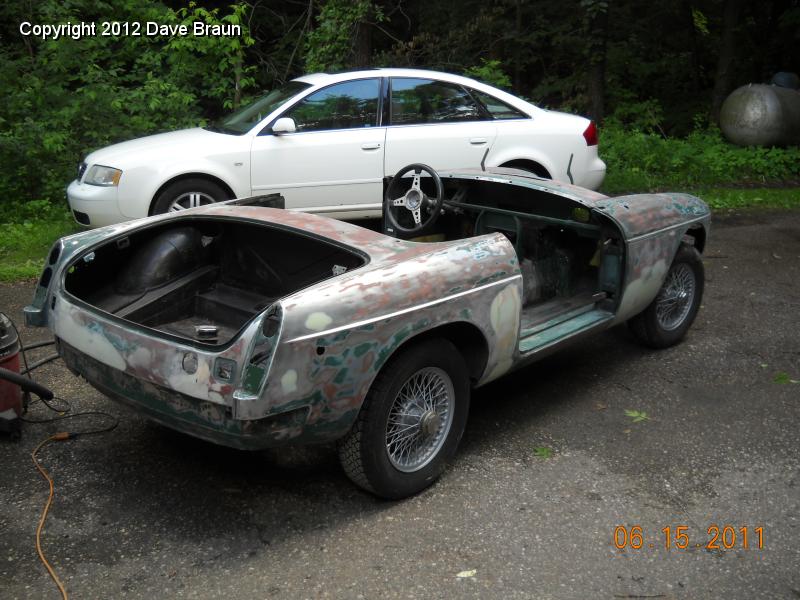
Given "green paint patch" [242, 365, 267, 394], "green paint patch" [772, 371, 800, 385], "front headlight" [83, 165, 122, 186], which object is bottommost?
"green paint patch" [772, 371, 800, 385]

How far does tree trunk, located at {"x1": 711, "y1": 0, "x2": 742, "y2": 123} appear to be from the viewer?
1447 centimetres

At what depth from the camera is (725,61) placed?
1473 centimetres

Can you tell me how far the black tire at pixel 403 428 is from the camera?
380 centimetres

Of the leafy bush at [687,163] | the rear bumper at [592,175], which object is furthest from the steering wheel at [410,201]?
the leafy bush at [687,163]

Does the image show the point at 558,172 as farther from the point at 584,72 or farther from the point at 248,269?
the point at 584,72

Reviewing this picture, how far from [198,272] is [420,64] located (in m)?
9.83

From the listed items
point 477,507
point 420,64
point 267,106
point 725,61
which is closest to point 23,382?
point 477,507

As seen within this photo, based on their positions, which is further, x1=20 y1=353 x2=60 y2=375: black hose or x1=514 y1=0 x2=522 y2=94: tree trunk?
x1=514 y1=0 x2=522 y2=94: tree trunk

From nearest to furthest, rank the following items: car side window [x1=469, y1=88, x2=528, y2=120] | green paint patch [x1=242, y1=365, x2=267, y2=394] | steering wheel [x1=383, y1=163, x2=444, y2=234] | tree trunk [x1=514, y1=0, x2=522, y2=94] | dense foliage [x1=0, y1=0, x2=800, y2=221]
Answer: green paint patch [x1=242, y1=365, x2=267, y2=394], steering wheel [x1=383, y1=163, x2=444, y2=234], car side window [x1=469, y1=88, x2=528, y2=120], dense foliage [x1=0, y1=0, x2=800, y2=221], tree trunk [x1=514, y1=0, x2=522, y2=94]

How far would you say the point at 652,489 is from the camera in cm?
420

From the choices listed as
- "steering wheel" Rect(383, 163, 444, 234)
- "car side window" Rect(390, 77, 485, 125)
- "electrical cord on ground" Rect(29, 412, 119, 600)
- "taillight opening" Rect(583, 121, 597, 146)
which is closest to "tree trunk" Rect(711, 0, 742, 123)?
"taillight opening" Rect(583, 121, 597, 146)

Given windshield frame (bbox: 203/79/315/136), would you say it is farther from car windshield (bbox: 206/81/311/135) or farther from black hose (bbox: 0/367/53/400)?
black hose (bbox: 0/367/53/400)

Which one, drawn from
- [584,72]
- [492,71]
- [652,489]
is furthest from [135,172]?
[584,72]
